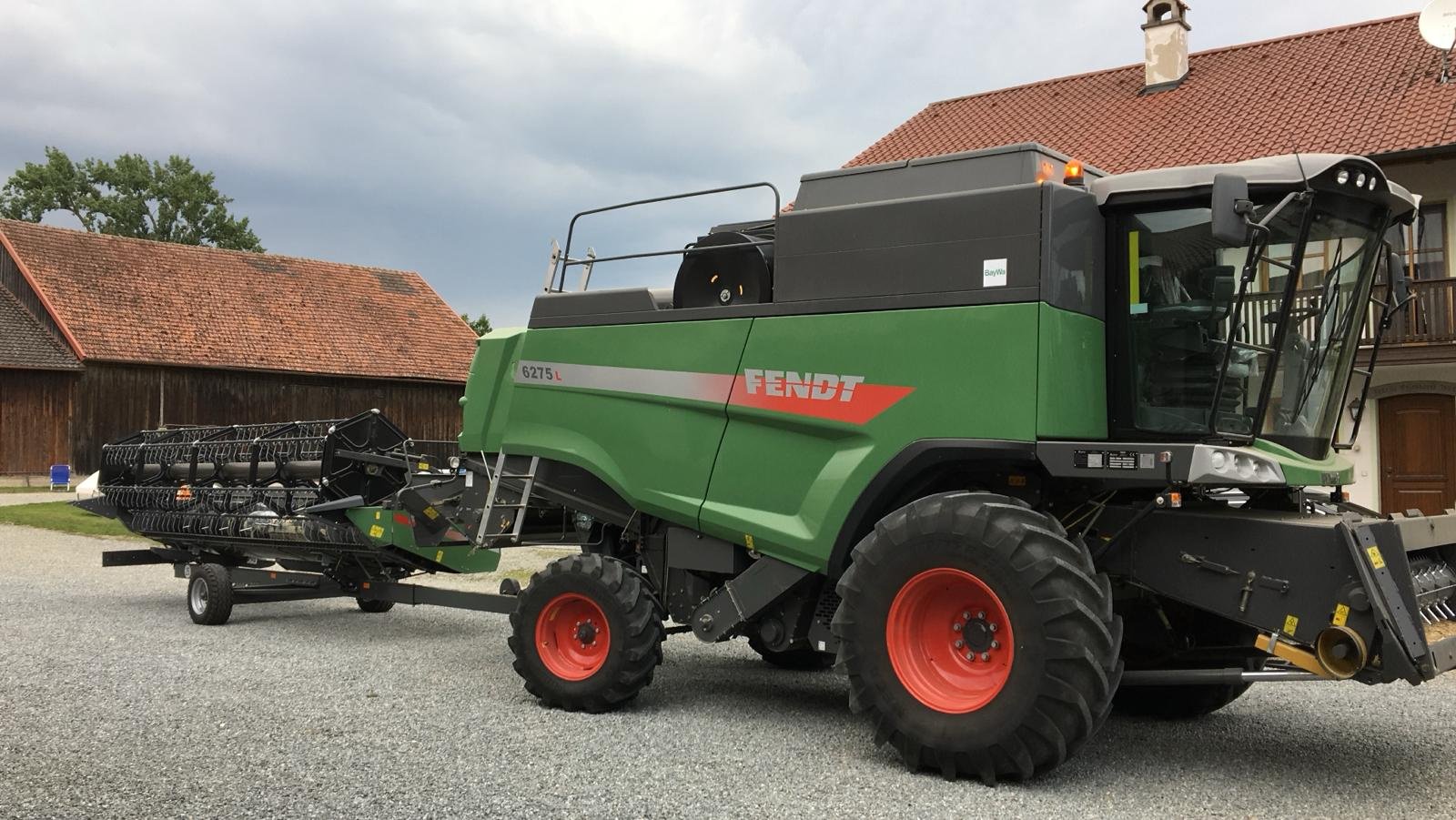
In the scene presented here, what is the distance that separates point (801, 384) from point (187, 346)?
1313 inches

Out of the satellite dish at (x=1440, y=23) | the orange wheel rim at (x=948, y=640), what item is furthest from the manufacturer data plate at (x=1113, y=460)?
the satellite dish at (x=1440, y=23)

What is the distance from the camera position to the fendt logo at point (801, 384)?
634cm

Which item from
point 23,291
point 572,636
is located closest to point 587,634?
point 572,636

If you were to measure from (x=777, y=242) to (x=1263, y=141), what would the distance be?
1463 centimetres

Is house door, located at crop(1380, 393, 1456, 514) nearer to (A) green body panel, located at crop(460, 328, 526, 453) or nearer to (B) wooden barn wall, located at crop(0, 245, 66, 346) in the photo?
Answer: (A) green body panel, located at crop(460, 328, 526, 453)

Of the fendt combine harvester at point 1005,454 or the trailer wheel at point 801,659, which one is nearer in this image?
the fendt combine harvester at point 1005,454

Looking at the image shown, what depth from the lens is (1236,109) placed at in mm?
20016

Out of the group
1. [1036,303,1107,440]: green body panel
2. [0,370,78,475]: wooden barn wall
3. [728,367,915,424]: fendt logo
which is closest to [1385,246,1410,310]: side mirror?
[1036,303,1107,440]: green body panel

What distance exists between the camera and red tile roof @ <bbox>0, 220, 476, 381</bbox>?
34.8 meters

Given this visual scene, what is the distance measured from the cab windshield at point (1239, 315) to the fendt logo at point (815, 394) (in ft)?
4.03

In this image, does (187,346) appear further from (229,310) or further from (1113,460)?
(1113,460)

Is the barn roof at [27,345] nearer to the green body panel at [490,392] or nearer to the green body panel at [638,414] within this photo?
the green body panel at [490,392]

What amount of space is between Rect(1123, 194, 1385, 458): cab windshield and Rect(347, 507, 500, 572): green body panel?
18.6ft

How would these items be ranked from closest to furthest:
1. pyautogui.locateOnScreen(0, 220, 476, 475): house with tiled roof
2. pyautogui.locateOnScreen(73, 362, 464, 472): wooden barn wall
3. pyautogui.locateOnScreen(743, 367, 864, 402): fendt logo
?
pyautogui.locateOnScreen(743, 367, 864, 402): fendt logo < pyautogui.locateOnScreen(0, 220, 476, 475): house with tiled roof < pyautogui.locateOnScreen(73, 362, 464, 472): wooden barn wall
